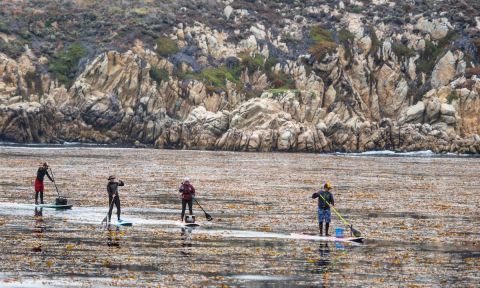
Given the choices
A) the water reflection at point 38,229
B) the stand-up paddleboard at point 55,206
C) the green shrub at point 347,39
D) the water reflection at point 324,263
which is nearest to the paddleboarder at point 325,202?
the water reflection at point 324,263

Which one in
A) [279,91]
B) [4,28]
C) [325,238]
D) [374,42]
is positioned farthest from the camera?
[374,42]

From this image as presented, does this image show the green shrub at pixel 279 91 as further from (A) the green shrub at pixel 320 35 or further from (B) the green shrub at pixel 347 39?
(A) the green shrub at pixel 320 35

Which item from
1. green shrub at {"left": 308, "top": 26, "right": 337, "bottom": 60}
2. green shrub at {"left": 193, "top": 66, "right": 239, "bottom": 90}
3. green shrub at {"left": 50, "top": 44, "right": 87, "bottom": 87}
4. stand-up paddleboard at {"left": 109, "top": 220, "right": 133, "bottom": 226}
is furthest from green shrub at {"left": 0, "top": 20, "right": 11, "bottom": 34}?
stand-up paddleboard at {"left": 109, "top": 220, "right": 133, "bottom": 226}

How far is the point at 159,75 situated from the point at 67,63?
1637 centimetres

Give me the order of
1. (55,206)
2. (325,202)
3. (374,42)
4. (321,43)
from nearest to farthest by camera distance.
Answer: (325,202) → (55,206) → (374,42) → (321,43)

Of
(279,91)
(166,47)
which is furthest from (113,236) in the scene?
(166,47)

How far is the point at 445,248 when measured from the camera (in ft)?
123

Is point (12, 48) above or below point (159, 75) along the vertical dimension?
above

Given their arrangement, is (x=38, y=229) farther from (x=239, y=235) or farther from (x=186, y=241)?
(x=239, y=235)

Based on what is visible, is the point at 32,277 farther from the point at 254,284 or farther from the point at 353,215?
the point at 353,215

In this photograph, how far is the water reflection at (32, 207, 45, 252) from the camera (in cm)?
3501

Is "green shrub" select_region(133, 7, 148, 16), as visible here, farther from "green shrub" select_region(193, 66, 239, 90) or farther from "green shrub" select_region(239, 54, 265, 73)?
"green shrub" select_region(193, 66, 239, 90)

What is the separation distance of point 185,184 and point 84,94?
110m

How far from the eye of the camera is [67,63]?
16750 centimetres
